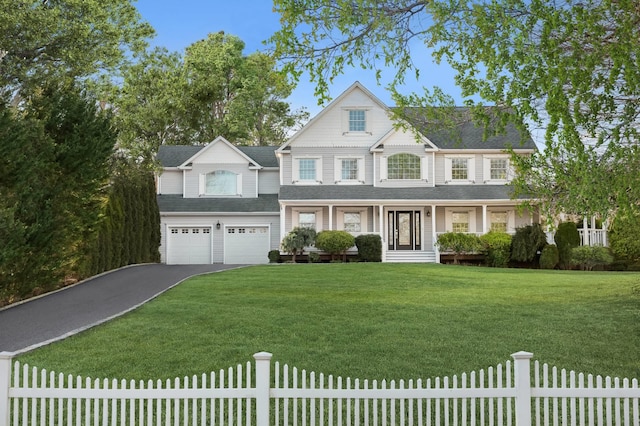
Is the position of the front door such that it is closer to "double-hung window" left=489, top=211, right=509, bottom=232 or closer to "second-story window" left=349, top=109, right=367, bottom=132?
"double-hung window" left=489, top=211, right=509, bottom=232

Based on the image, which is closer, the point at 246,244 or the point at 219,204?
the point at 246,244

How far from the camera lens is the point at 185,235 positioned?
31.3 m

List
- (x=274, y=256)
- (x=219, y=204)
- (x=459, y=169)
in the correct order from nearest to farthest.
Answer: (x=274, y=256)
(x=459, y=169)
(x=219, y=204)

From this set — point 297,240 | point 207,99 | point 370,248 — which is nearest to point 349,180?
point 370,248

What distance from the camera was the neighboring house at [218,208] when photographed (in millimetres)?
31156

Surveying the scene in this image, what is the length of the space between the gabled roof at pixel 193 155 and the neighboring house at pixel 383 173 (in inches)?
110

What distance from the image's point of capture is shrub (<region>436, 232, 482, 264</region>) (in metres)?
28.2

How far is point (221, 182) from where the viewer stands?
32.7m

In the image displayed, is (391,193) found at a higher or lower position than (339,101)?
lower

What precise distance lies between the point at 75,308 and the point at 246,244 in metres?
17.6

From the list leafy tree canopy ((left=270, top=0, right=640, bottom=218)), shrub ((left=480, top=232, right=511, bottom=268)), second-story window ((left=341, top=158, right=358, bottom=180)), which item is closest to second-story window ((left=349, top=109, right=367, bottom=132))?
second-story window ((left=341, top=158, right=358, bottom=180))

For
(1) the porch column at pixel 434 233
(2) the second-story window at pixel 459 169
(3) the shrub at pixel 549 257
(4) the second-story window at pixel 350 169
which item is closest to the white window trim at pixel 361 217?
(4) the second-story window at pixel 350 169

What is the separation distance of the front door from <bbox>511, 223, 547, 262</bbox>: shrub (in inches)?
191

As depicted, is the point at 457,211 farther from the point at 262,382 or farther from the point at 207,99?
the point at 262,382
